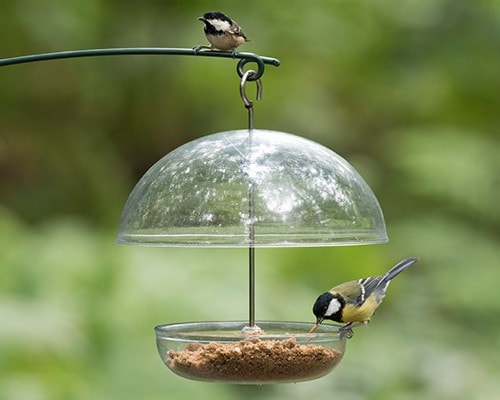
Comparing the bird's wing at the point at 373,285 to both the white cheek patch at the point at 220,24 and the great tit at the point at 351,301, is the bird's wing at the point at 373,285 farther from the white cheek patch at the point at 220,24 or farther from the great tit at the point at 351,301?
the white cheek patch at the point at 220,24

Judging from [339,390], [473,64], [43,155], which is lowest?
[339,390]

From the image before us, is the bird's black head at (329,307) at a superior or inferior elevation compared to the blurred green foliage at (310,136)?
inferior

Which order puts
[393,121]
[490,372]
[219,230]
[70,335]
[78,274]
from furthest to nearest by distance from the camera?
1. [393,121]
2. [490,372]
3. [78,274]
4. [70,335]
5. [219,230]

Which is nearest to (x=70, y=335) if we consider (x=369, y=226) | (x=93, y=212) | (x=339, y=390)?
(x=339, y=390)

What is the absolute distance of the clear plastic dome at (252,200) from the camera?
2.50 m

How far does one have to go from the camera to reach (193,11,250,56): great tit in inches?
108

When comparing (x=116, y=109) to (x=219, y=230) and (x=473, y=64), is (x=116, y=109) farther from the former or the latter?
(x=219, y=230)

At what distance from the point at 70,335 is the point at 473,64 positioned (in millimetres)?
5559

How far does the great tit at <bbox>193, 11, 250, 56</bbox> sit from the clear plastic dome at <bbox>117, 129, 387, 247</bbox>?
0.85 ft

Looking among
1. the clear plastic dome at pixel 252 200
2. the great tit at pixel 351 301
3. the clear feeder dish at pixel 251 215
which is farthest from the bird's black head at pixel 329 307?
the clear plastic dome at pixel 252 200

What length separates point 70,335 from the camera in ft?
18.1

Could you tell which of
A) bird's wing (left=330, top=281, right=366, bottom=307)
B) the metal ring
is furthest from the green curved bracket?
bird's wing (left=330, top=281, right=366, bottom=307)

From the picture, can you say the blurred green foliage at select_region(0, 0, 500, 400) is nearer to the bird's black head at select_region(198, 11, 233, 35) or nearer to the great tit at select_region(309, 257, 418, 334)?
the great tit at select_region(309, 257, 418, 334)

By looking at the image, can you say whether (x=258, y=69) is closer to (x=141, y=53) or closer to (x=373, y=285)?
(x=141, y=53)
